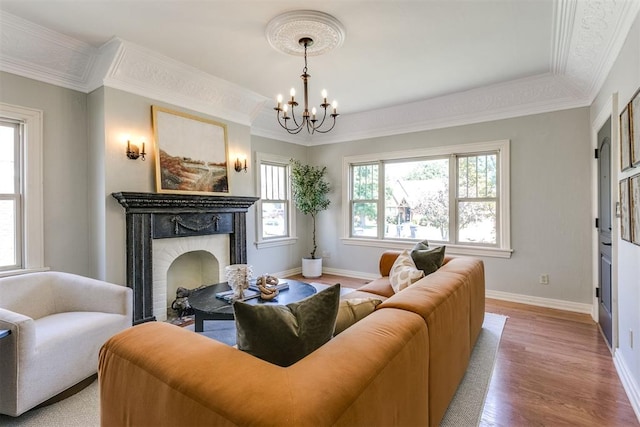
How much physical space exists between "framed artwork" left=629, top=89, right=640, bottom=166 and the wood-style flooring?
152 centimetres

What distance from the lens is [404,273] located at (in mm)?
2752

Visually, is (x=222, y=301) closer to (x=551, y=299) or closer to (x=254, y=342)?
(x=254, y=342)

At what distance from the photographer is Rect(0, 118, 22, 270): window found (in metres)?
2.86

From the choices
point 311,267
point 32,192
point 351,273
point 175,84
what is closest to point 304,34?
point 175,84

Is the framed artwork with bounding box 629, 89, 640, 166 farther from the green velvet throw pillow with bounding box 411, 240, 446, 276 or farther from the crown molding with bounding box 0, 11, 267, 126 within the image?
Answer: the crown molding with bounding box 0, 11, 267, 126

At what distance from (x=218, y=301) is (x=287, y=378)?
1841mm

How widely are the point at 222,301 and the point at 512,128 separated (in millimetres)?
4104

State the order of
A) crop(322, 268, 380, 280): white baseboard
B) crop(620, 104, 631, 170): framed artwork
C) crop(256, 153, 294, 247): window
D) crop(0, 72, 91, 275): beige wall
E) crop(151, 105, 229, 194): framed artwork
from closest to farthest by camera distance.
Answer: crop(620, 104, 631, 170): framed artwork, crop(0, 72, 91, 275): beige wall, crop(151, 105, 229, 194): framed artwork, crop(256, 153, 294, 247): window, crop(322, 268, 380, 280): white baseboard

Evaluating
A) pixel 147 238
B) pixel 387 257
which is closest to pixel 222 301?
pixel 147 238

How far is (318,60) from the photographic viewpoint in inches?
130

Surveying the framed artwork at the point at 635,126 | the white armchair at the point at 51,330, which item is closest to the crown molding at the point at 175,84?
the white armchair at the point at 51,330

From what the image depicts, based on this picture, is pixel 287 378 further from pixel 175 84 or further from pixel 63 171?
pixel 175 84

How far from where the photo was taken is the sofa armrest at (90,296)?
244 centimetres

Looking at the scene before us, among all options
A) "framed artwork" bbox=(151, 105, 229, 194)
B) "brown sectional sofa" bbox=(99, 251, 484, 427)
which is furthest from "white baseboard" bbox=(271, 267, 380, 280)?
"brown sectional sofa" bbox=(99, 251, 484, 427)
